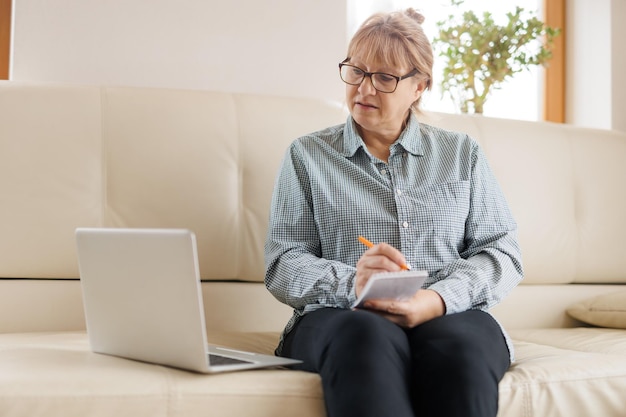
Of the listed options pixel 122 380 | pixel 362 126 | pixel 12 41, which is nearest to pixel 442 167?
pixel 362 126

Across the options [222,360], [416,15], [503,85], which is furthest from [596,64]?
[222,360]

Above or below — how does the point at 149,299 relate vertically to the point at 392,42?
below

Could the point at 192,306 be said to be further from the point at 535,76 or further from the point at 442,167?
the point at 535,76

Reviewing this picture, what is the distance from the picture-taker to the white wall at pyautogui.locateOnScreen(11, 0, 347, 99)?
7.75ft

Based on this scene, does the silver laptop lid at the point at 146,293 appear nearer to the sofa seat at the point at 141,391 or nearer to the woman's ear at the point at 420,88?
the sofa seat at the point at 141,391

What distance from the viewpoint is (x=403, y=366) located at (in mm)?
1387

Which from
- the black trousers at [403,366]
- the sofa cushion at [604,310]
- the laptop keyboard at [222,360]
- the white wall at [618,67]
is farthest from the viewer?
the white wall at [618,67]

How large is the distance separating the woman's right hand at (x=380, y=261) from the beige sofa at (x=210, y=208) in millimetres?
317

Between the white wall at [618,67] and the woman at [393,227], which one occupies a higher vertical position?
the white wall at [618,67]

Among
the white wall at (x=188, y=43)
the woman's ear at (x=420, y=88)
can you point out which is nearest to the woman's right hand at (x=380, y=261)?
the woman's ear at (x=420, y=88)

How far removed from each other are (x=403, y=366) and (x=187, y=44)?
1.43 m

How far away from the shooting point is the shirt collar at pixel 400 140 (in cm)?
186

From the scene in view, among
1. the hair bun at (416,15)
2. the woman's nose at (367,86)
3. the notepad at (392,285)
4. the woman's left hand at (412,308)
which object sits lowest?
the woman's left hand at (412,308)

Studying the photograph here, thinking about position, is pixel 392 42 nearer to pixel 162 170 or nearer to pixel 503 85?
pixel 162 170
